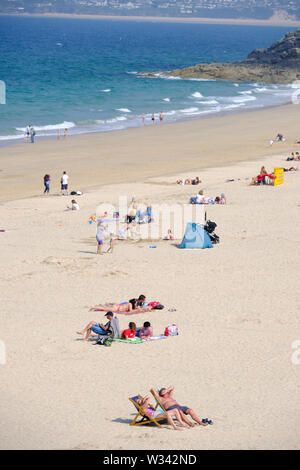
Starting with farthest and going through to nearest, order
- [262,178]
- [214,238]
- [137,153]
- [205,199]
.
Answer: [137,153] < [262,178] < [205,199] < [214,238]

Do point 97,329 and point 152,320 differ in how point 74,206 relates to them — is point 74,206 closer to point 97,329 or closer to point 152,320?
point 152,320

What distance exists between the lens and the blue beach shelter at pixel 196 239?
18.6 m

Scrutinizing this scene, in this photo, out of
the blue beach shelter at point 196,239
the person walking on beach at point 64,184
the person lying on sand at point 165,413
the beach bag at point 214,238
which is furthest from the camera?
the person walking on beach at point 64,184

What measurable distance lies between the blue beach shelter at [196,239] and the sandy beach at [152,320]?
1.37 feet

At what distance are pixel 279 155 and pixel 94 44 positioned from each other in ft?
366

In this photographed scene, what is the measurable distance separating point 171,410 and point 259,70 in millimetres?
73742

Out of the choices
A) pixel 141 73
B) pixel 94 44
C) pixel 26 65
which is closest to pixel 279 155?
pixel 141 73

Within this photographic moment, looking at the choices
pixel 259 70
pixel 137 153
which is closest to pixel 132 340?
pixel 137 153

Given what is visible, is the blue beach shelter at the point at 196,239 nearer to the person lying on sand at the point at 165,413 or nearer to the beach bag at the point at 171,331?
the beach bag at the point at 171,331

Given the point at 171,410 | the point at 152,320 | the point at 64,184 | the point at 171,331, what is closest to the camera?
the point at 171,410

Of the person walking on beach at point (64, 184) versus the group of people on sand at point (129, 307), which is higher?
the person walking on beach at point (64, 184)

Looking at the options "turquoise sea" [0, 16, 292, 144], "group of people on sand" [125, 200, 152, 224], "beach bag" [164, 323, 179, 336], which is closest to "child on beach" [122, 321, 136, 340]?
"beach bag" [164, 323, 179, 336]

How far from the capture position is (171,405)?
10000 millimetres

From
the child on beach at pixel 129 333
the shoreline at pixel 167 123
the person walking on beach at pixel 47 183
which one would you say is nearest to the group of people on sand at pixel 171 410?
the child on beach at pixel 129 333
